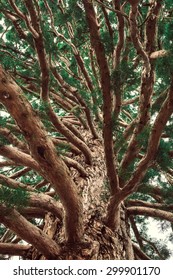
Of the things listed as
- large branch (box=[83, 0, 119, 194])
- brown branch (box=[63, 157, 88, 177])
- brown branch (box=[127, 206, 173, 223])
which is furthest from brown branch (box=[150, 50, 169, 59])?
brown branch (box=[127, 206, 173, 223])

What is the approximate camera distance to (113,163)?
7.79 ft

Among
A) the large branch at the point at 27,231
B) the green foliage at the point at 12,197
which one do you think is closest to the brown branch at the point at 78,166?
the large branch at the point at 27,231

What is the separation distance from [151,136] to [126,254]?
120 cm

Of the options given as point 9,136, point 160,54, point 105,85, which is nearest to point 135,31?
point 160,54

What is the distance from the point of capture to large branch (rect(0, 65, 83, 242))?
189 cm

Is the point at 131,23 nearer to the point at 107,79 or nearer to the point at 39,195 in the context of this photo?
the point at 107,79

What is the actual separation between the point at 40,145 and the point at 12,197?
1.18 ft

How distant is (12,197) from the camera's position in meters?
1.84

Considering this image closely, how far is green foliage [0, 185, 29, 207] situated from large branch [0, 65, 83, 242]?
237 mm

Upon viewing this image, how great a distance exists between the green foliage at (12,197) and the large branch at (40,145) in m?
0.24

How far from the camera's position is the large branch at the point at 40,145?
189 cm

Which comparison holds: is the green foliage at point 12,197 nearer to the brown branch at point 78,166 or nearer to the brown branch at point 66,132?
the brown branch at point 66,132

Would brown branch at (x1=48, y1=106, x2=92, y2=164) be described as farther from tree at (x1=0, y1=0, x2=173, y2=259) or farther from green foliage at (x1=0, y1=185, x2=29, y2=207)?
green foliage at (x1=0, y1=185, x2=29, y2=207)
